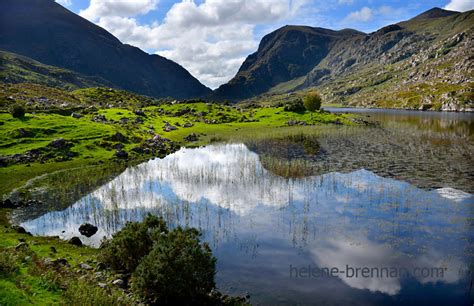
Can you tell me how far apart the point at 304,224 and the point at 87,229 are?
69.2 feet

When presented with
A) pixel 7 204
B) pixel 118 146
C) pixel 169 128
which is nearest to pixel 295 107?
pixel 169 128

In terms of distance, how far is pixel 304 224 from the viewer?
3206 centimetres

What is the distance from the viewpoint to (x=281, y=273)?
2294 cm

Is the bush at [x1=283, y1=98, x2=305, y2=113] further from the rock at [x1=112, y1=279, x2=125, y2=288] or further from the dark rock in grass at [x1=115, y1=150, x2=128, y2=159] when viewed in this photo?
the rock at [x1=112, y1=279, x2=125, y2=288]

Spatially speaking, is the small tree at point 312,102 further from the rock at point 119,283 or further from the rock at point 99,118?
the rock at point 119,283

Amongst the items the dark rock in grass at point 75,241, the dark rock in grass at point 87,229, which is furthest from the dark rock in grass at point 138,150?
the dark rock in grass at point 75,241

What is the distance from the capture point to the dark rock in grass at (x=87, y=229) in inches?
1209

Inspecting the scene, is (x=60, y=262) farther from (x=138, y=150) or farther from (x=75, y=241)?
(x=138, y=150)

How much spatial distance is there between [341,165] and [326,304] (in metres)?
44.0

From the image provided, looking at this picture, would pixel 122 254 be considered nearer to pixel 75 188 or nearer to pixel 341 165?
pixel 75 188

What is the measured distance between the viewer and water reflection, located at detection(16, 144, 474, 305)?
69.6 ft

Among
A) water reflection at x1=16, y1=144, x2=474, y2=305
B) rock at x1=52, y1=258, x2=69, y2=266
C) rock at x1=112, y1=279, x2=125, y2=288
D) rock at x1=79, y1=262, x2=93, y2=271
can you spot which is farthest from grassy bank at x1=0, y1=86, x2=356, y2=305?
water reflection at x1=16, y1=144, x2=474, y2=305

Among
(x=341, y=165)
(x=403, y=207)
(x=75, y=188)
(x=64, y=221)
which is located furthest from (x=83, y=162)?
(x=403, y=207)

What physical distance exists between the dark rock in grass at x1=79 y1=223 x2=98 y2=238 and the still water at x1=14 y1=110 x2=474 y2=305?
73 cm
